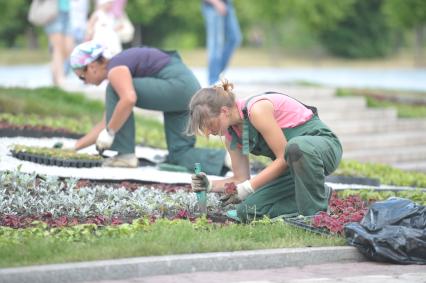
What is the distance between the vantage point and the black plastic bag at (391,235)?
607 centimetres

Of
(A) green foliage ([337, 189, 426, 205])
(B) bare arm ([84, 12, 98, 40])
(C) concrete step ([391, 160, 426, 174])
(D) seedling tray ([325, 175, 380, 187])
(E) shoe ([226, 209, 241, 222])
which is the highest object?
(B) bare arm ([84, 12, 98, 40])

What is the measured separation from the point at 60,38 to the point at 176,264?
389 inches

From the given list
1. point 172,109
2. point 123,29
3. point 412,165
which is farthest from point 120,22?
point 172,109

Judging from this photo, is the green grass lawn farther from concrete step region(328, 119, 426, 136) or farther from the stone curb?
the stone curb

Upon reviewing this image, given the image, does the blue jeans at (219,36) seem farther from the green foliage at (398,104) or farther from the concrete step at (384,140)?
the concrete step at (384,140)

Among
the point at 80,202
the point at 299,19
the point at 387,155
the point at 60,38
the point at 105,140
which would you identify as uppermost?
the point at 299,19

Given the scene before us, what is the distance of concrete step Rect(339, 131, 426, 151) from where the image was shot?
13163mm

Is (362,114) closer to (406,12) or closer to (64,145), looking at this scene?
(64,145)

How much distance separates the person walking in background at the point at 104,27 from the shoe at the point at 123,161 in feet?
9.54

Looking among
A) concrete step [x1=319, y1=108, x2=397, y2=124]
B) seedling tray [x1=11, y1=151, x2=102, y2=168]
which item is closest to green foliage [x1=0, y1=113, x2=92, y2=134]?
seedling tray [x1=11, y1=151, x2=102, y2=168]

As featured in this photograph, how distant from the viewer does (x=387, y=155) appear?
42.7ft

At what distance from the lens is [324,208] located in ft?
22.4

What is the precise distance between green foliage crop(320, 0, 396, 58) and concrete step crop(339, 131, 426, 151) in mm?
14193

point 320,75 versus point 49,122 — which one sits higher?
point 320,75
